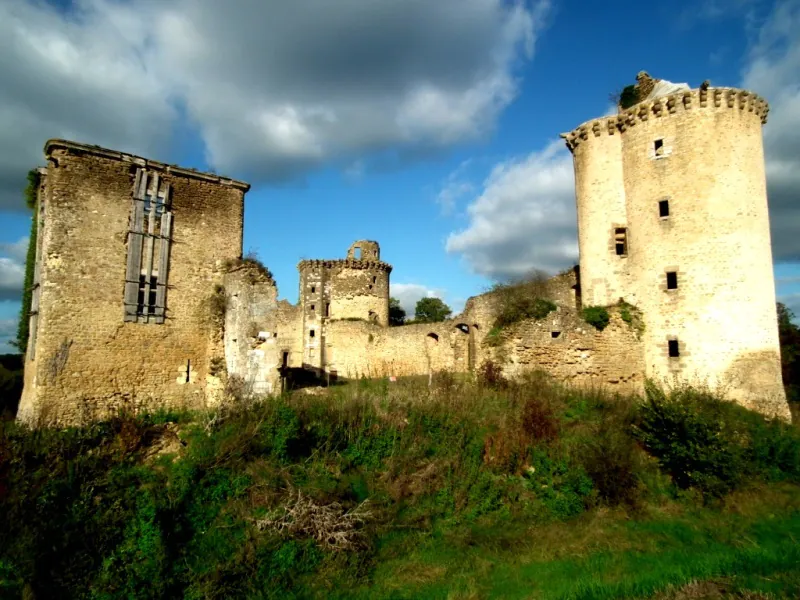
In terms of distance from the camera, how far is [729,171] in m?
14.1

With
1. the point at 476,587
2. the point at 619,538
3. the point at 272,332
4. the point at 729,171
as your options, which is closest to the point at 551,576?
the point at 476,587

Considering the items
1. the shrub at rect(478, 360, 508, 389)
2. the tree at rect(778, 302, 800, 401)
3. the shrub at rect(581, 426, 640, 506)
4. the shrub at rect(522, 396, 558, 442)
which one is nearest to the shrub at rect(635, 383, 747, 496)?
the shrub at rect(581, 426, 640, 506)

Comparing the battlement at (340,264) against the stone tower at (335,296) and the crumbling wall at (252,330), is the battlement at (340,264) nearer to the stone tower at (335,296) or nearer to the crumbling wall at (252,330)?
the stone tower at (335,296)

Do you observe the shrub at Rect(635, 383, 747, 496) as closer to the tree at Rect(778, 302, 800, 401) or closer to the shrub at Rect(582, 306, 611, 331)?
the shrub at Rect(582, 306, 611, 331)

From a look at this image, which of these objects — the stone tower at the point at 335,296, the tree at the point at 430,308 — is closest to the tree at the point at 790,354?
the stone tower at the point at 335,296

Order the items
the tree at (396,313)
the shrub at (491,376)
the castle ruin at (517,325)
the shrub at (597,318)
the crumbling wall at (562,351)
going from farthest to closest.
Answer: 1. the tree at (396,313)
2. the shrub at (597,318)
3. the crumbling wall at (562,351)
4. the shrub at (491,376)
5. the castle ruin at (517,325)

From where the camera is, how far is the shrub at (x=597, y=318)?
561 inches

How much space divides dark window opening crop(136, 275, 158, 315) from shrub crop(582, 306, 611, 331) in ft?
37.6

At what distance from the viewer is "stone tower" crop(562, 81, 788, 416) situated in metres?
13.7

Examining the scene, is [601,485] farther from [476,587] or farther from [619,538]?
[476,587]

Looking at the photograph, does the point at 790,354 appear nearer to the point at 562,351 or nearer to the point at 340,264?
the point at 562,351

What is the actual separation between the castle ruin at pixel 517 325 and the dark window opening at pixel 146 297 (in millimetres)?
39

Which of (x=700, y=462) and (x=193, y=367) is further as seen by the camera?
(x=193, y=367)

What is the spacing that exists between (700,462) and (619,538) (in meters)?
2.86
